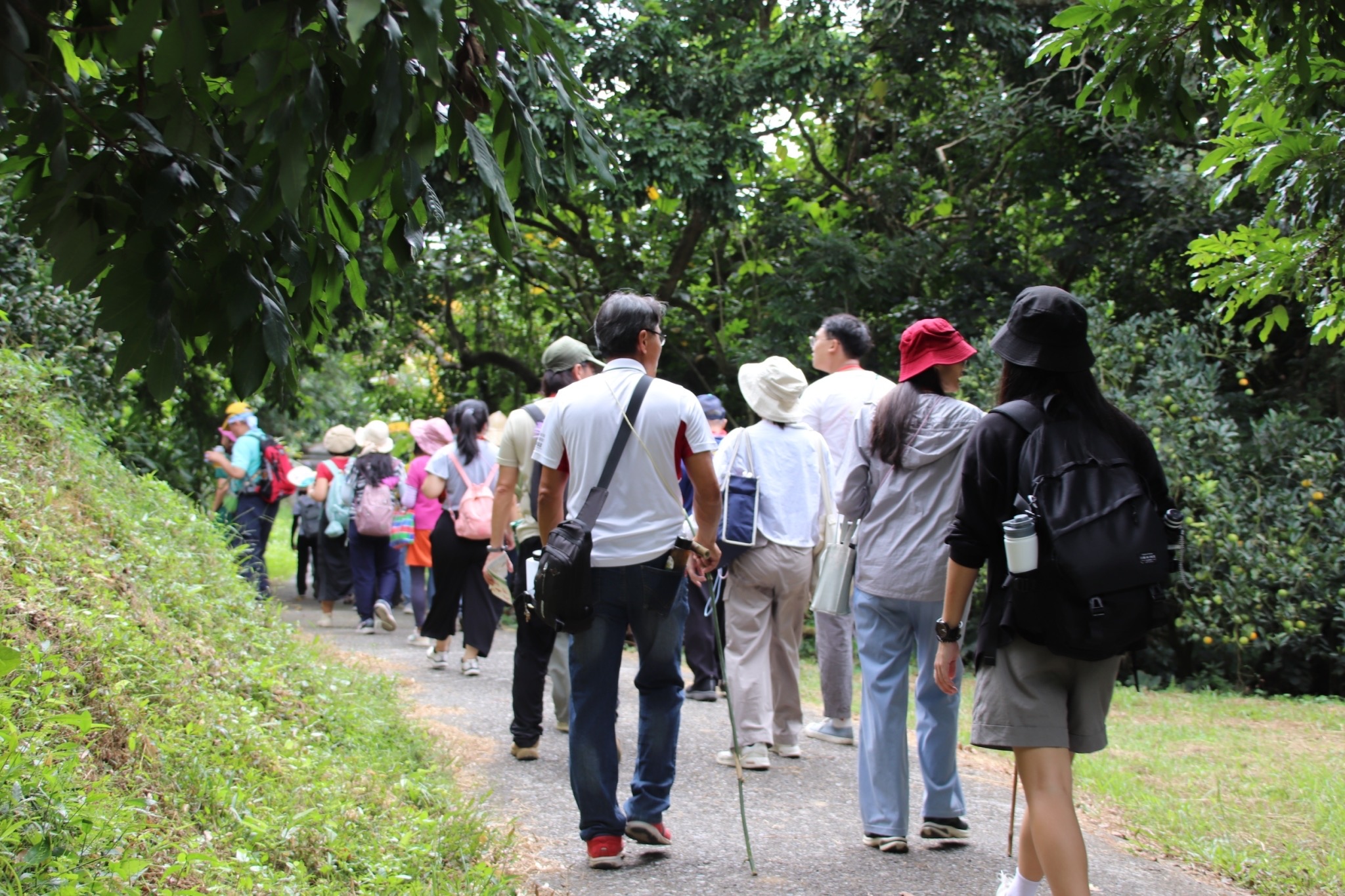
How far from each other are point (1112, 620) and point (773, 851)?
2.02m

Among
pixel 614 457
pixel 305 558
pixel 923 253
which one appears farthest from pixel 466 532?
pixel 305 558

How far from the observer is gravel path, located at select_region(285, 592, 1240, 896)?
432 centimetres

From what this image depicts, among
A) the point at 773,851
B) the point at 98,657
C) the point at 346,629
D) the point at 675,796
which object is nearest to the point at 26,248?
the point at 346,629

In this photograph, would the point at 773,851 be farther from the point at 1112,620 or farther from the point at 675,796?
the point at 1112,620

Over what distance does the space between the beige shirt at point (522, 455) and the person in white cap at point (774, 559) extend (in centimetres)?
99

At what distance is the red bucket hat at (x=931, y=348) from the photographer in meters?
4.82

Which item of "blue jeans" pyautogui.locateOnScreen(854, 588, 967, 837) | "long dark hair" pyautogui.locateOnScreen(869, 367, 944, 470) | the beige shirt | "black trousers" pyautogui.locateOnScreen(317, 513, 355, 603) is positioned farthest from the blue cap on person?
"black trousers" pyautogui.locateOnScreen(317, 513, 355, 603)

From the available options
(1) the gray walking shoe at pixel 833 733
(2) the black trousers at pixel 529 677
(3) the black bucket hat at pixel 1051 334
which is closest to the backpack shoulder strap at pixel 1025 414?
(3) the black bucket hat at pixel 1051 334

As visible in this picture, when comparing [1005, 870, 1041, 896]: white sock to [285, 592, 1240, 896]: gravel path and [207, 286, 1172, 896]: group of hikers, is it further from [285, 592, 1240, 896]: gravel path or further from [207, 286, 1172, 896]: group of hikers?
[285, 592, 1240, 896]: gravel path

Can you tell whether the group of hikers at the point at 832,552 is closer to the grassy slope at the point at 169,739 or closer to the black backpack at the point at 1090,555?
the black backpack at the point at 1090,555

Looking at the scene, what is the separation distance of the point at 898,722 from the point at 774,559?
5.58 feet

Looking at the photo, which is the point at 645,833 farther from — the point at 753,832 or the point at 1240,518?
the point at 1240,518

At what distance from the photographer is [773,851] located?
4.72m

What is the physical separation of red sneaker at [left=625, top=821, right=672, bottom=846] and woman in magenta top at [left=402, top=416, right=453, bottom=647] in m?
5.94
